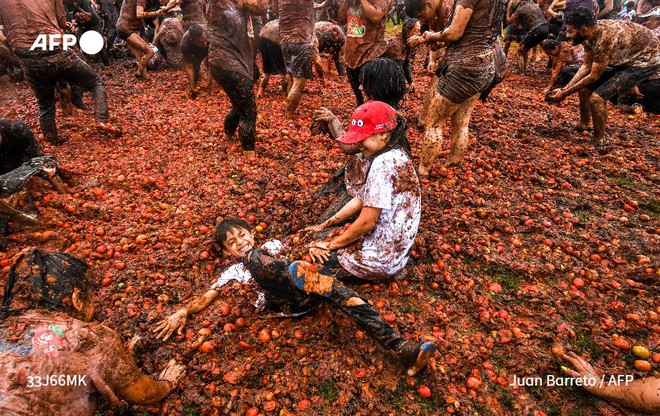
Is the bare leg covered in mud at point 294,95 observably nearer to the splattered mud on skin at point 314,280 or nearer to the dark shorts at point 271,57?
the dark shorts at point 271,57

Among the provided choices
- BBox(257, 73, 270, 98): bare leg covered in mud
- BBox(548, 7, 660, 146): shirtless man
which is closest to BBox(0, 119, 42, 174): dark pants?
BBox(257, 73, 270, 98): bare leg covered in mud

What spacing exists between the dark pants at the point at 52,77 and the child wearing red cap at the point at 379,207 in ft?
15.0

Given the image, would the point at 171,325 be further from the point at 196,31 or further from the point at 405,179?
the point at 196,31

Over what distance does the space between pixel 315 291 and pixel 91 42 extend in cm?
1027

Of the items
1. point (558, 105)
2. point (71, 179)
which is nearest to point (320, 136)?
point (71, 179)

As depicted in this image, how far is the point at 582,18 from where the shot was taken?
4344mm

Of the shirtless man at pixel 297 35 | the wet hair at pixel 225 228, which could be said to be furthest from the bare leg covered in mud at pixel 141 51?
the wet hair at pixel 225 228

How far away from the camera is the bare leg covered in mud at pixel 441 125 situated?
155 inches

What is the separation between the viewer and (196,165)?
4.74m

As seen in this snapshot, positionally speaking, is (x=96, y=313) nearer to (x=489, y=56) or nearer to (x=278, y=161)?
(x=278, y=161)

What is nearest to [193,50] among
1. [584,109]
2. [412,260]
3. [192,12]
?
[192,12]

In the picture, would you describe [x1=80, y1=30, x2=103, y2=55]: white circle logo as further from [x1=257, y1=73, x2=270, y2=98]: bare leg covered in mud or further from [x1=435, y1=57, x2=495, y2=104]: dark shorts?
[x1=435, y1=57, x2=495, y2=104]: dark shorts

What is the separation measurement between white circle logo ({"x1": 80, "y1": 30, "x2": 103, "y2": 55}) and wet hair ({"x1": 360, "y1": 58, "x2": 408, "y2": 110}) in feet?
29.4

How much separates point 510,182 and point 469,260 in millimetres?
1677
